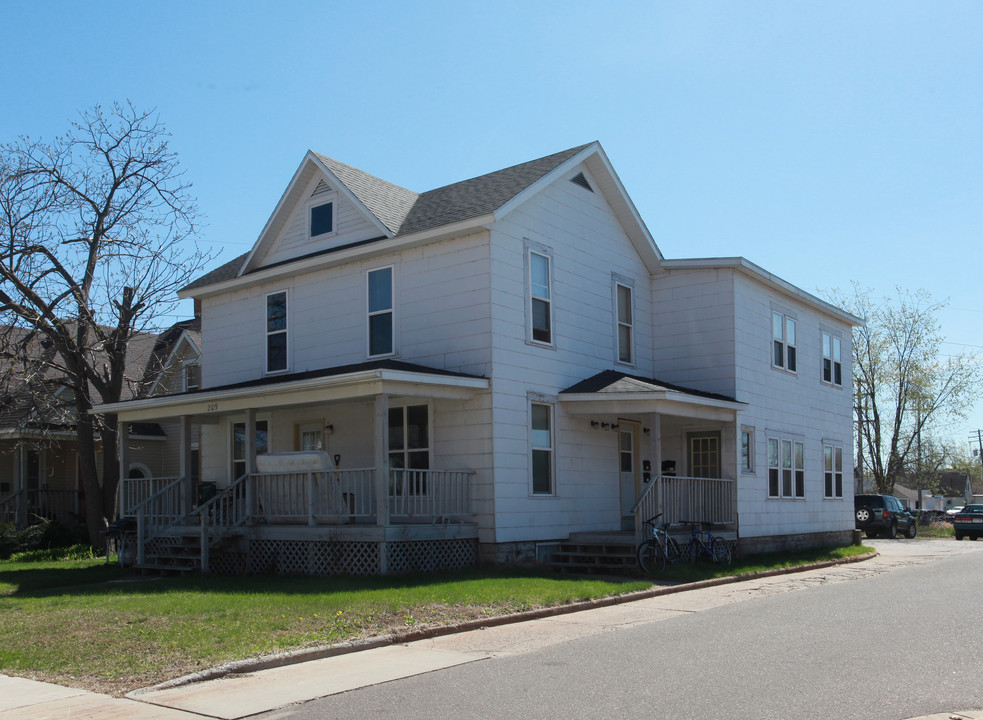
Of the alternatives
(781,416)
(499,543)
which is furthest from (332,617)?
(781,416)

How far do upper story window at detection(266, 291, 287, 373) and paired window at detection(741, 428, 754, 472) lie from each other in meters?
10.6

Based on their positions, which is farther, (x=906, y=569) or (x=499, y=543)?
(x=906, y=569)

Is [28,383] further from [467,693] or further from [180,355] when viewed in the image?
[467,693]

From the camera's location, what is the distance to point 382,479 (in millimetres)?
15836

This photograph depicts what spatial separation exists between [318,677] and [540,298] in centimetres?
1138

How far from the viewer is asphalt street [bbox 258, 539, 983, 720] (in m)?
7.25

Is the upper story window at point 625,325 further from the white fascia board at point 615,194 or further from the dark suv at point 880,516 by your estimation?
the dark suv at point 880,516

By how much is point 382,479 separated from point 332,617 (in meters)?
4.60

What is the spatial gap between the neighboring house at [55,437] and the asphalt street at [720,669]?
55.9ft

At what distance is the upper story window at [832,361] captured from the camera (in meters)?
27.2

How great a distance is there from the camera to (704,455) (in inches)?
888

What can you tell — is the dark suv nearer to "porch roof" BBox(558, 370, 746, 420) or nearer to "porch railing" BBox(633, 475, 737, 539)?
"porch railing" BBox(633, 475, 737, 539)

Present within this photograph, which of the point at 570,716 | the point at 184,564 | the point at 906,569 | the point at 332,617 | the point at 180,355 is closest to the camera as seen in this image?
the point at 570,716

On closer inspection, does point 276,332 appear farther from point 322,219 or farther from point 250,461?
point 250,461
